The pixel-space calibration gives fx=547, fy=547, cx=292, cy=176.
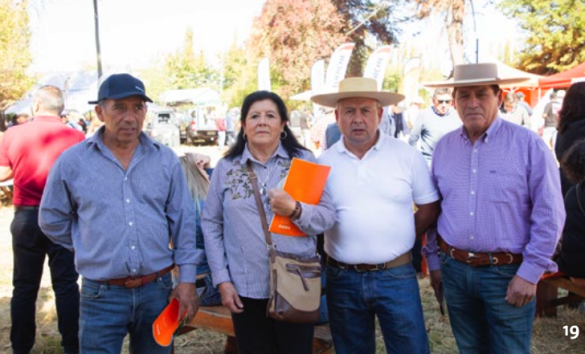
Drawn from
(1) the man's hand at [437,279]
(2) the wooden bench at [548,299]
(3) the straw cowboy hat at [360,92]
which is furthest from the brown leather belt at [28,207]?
(2) the wooden bench at [548,299]

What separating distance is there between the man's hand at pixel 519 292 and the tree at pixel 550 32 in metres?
32.6

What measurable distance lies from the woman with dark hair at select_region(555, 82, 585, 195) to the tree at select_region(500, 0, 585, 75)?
99.1 ft

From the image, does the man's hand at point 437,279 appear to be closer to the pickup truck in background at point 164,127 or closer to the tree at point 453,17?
the tree at point 453,17

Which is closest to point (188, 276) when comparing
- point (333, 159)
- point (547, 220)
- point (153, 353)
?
point (153, 353)

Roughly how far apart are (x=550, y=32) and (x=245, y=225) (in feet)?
113

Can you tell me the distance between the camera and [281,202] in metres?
2.56

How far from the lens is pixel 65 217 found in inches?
107

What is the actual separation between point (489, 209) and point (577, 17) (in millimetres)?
32966

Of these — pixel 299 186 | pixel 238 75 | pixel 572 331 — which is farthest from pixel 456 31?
pixel 238 75

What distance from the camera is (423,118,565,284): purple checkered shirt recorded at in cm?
259

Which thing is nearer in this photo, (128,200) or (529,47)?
(128,200)

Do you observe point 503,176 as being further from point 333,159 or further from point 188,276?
point 188,276

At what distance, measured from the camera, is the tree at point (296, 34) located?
87.5ft

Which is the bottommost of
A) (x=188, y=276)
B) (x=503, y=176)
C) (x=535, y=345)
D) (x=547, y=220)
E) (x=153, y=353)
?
(x=535, y=345)
